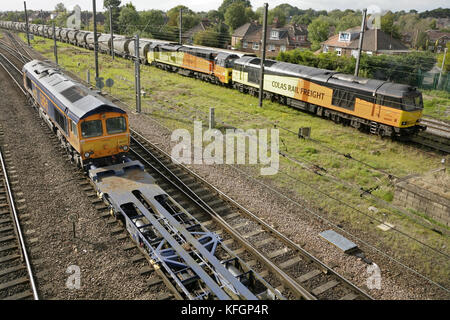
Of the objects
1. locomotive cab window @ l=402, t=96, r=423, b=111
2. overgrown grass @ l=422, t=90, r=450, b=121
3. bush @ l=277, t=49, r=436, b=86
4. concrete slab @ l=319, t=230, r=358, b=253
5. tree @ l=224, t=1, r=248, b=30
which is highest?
tree @ l=224, t=1, r=248, b=30

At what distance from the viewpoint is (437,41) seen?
230 feet

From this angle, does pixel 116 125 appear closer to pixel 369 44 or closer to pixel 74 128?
pixel 74 128

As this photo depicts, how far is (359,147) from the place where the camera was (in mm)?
20531

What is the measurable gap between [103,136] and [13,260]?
539 cm

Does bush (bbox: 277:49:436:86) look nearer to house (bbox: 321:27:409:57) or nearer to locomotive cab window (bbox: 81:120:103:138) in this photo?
house (bbox: 321:27:409:57)

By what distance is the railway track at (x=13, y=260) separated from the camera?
884 cm

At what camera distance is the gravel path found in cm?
898

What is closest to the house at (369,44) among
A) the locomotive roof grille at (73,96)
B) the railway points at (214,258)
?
the locomotive roof grille at (73,96)

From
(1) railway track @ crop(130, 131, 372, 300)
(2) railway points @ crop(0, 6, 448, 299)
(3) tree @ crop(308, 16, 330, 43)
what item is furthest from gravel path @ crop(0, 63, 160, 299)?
(3) tree @ crop(308, 16, 330, 43)

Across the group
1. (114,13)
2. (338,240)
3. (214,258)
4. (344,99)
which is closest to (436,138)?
(344,99)

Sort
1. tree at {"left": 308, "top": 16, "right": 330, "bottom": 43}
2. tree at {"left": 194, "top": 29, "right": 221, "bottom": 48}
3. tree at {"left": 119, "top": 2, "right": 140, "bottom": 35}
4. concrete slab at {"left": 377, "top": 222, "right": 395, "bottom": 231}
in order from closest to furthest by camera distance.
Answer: concrete slab at {"left": 377, "top": 222, "right": 395, "bottom": 231}
tree at {"left": 194, "top": 29, "right": 221, "bottom": 48}
tree at {"left": 119, "top": 2, "right": 140, "bottom": 35}
tree at {"left": 308, "top": 16, "right": 330, "bottom": 43}

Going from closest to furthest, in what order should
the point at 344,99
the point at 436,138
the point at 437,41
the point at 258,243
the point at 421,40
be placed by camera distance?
the point at 258,243, the point at 436,138, the point at 344,99, the point at 437,41, the point at 421,40

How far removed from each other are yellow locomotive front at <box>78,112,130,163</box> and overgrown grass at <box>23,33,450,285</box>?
6.14 metres

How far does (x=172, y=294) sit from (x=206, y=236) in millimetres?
1960
